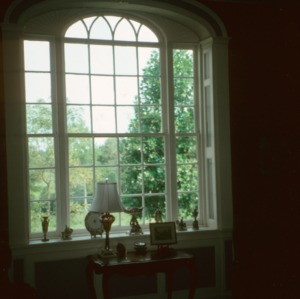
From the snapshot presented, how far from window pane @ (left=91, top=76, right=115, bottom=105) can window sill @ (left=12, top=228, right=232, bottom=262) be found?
1.72m

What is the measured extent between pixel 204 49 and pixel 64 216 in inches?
114

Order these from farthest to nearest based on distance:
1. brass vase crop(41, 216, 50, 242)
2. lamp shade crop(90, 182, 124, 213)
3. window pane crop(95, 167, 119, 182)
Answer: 1. window pane crop(95, 167, 119, 182)
2. brass vase crop(41, 216, 50, 242)
3. lamp shade crop(90, 182, 124, 213)

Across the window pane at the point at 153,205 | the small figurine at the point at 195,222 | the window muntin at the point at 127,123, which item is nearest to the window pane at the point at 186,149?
the window muntin at the point at 127,123

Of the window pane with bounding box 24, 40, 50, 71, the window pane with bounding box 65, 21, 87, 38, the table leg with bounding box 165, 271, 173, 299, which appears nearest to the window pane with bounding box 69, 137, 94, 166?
the window pane with bounding box 24, 40, 50, 71

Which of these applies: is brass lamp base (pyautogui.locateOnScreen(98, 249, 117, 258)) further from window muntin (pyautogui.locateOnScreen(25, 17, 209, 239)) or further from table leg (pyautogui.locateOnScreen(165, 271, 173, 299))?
table leg (pyautogui.locateOnScreen(165, 271, 173, 299))

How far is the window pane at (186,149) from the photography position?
6.62 metres

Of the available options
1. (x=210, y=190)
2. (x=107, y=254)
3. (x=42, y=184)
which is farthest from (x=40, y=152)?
(x=210, y=190)

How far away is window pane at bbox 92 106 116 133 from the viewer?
631 cm

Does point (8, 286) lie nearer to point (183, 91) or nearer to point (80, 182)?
point (80, 182)

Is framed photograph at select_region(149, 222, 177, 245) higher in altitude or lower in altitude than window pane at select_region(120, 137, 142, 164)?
lower

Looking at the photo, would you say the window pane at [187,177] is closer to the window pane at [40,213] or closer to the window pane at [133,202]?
the window pane at [133,202]

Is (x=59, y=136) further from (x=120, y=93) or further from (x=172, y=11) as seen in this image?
(x=172, y=11)

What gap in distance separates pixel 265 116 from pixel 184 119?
3.57 ft

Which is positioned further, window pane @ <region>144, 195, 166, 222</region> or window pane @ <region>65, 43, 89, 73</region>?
window pane @ <region>144, 195, 166, 222</region>
